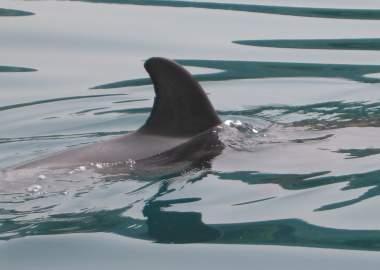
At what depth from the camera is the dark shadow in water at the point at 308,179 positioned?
6.66 metres

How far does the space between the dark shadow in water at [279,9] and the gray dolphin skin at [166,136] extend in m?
5.37

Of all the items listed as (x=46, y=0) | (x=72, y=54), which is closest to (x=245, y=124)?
(x=72, y=54)

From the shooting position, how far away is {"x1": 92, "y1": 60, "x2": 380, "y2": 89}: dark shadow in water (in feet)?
32.9

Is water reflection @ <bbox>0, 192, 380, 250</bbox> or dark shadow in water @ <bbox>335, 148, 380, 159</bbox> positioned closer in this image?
water reflection @ <bbox>0, 192, 380, 250</bbox>

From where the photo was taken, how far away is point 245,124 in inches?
305

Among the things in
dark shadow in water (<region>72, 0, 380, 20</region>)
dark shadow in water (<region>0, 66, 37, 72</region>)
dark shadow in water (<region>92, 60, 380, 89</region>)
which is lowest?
dark shadow in water (<region>0, 66, 37, 72</region>)

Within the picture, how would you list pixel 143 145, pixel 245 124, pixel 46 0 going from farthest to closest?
pixel 46 0, pixel 245 124, pixel 143 145

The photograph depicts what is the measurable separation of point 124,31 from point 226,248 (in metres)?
5.95

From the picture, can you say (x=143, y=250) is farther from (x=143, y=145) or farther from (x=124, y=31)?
(x=124, y=31)

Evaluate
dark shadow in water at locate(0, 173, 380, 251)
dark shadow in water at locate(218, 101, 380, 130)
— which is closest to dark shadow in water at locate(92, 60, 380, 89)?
dark shadow in water at locate(218, 101, 380, 130)

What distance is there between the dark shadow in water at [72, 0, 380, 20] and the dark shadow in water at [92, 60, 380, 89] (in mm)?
1846

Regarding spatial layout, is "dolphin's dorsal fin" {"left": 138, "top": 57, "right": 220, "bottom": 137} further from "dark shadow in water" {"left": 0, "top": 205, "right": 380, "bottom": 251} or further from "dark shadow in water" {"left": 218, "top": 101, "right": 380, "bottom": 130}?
"dark shadow in water" {"left": 218, "top": 101, "right": 380, "bottom": 130}

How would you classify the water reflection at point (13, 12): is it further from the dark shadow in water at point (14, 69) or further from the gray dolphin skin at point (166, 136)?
the gray dolphin skin at point (166, 136)

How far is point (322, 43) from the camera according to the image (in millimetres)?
11133
